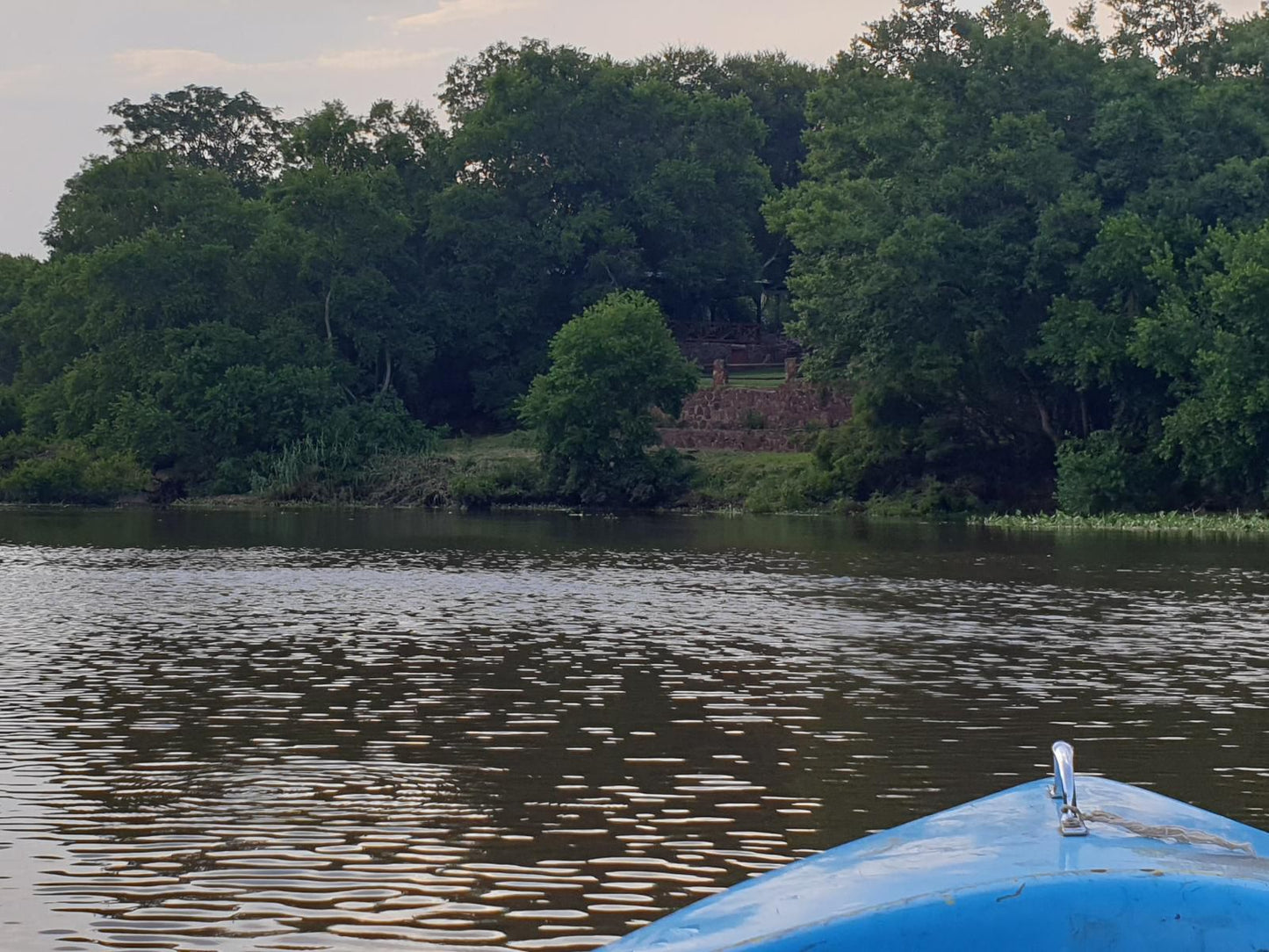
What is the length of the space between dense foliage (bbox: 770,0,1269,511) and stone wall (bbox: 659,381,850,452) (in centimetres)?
573

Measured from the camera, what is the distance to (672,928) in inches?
172

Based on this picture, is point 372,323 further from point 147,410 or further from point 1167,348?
point 1167,348

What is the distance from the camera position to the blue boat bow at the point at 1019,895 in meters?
3.96

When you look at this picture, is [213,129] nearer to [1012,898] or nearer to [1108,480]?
[1108,480]

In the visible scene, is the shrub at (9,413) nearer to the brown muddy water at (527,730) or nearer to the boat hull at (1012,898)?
the brown muddy water at (527,730)

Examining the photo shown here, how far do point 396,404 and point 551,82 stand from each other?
15776mm

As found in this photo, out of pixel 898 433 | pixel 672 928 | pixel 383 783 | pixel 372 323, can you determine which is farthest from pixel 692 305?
pixel 672 928

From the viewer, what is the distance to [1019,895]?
13.0ft

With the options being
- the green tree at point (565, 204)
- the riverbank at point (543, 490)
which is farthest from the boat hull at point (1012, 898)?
the green tree at point (565, 204)

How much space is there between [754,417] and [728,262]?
13365mm

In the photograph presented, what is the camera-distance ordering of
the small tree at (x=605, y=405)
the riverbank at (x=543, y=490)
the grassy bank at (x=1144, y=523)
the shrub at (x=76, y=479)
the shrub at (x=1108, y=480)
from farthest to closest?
the shrub at (x=76, y=479)
the small tree at (x=605, y=405)
the riverbank at (x=543, y=490)
the shrub at (x=1108, y=480)
the grassy bank at (x=1144, y=523)

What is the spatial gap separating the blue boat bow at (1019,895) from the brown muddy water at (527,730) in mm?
4057

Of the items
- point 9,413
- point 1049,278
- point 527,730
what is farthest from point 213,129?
point 527,730

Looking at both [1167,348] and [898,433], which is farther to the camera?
[898,433]
